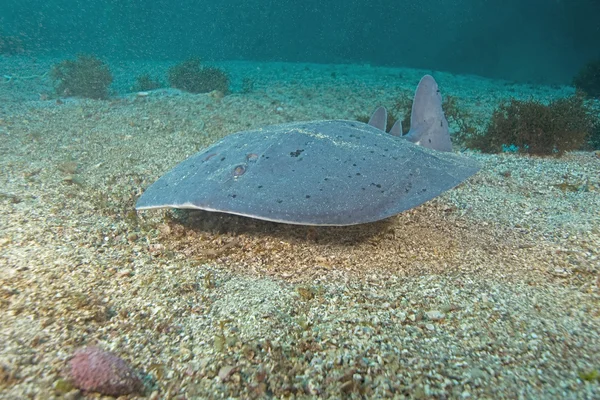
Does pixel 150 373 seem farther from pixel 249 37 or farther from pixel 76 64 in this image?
pixel 249 37

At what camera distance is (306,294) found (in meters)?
2.45

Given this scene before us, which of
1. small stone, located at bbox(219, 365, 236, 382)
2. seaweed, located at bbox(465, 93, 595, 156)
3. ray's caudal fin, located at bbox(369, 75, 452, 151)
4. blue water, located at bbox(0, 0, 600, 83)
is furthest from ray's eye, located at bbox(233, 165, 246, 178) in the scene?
blue water, located at bbox(0, 0, 600, 83)

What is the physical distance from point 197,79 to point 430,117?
34.3 feet

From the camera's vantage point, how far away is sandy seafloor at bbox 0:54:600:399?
172 centimetres

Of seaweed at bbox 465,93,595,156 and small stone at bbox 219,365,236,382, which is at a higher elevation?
seaweed at bbox 465,93,595,156

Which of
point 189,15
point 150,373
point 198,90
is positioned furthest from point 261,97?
point 189,15

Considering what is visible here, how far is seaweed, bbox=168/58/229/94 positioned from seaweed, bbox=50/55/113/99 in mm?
2326

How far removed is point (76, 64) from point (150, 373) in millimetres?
13704

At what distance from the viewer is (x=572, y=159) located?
19.1 feet

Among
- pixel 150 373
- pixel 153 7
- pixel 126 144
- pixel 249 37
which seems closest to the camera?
pixel 150 373

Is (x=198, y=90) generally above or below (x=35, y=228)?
above

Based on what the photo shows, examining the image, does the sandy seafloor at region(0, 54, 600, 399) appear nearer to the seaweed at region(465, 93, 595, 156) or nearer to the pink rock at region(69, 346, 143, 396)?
the pink rock at region(69, 346, 143, 396)

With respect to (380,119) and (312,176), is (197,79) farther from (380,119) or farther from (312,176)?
(312,176)

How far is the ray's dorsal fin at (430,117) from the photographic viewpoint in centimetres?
437
